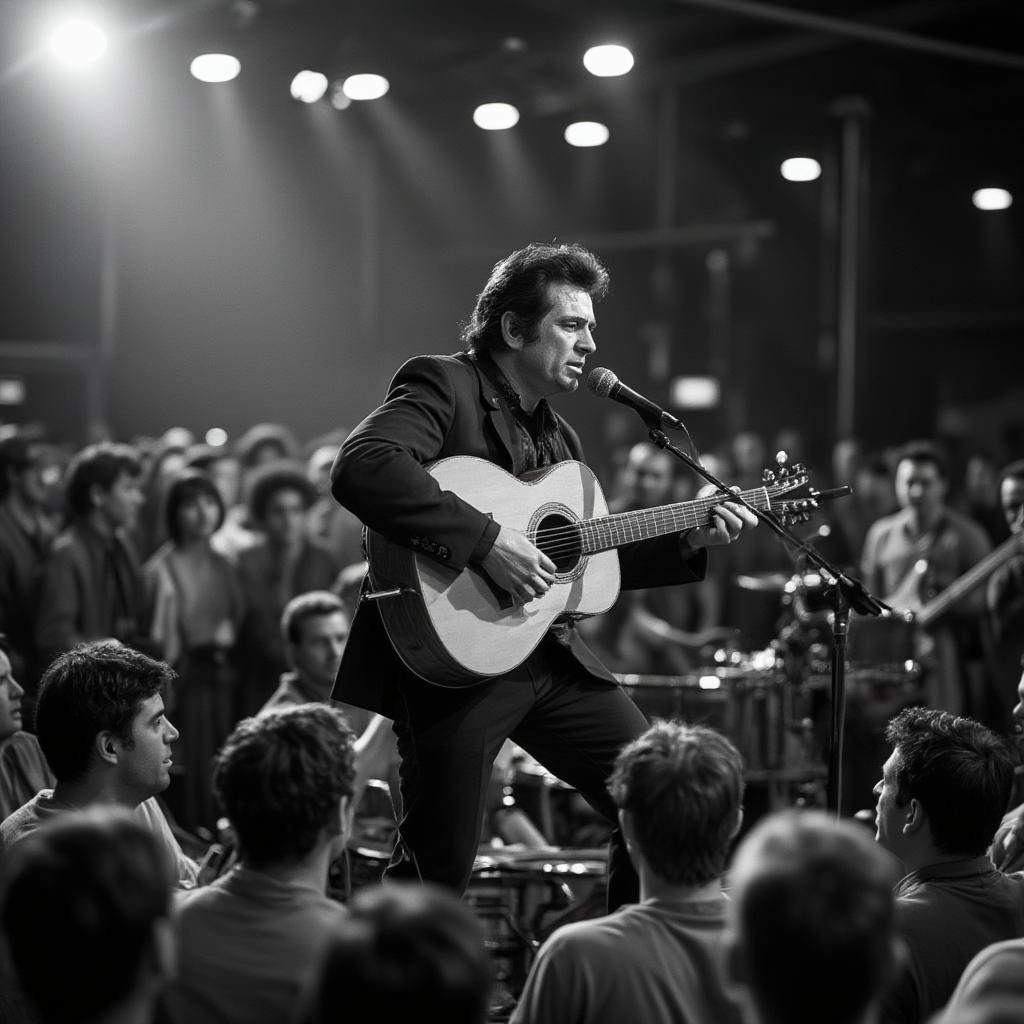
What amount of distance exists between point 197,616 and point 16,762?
9.78 feet

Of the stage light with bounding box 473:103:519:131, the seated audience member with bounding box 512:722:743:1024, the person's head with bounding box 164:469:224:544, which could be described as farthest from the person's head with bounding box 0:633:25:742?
the stage light with bounding box 473:103:519:131

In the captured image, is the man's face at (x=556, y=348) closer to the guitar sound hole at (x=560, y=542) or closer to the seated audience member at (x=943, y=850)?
the guitar sound hole at (x=560, y=542)

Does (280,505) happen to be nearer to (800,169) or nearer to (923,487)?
(923,487)

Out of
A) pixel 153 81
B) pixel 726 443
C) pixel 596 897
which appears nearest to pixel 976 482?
pixel 726 443

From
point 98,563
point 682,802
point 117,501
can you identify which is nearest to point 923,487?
point 117,501

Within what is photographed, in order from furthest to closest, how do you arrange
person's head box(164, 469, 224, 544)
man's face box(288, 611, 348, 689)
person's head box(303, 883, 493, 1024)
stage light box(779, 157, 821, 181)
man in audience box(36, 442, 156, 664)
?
1. stage light box(779, 157, 821, 181)
2. person's head box(164, 469, 224, 544)
3. man in audience box(36, 442, 156, 664)
4. man's face box(288, 611, 348, 689)
5. person's head box(303, 883, 493, 1024)

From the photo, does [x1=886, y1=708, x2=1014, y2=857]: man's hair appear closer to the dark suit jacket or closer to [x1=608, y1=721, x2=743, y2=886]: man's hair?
[x1=608, y1=721, x2=743, y2=886]: man's hair

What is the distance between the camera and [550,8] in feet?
33.8

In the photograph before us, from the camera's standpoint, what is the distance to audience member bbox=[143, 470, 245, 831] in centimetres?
668

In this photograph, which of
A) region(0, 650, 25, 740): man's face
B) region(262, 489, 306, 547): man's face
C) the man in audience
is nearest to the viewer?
region(0, 650, 25, 740): man's face

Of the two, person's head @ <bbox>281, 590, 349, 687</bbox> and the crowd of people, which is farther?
person's head @ <bbox>281, 590, 349, 687</bbox>

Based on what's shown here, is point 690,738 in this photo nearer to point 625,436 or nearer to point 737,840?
point 737,840

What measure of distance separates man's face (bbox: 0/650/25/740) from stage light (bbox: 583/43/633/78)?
718 cm

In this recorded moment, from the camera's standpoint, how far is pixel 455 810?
3.24 metres
